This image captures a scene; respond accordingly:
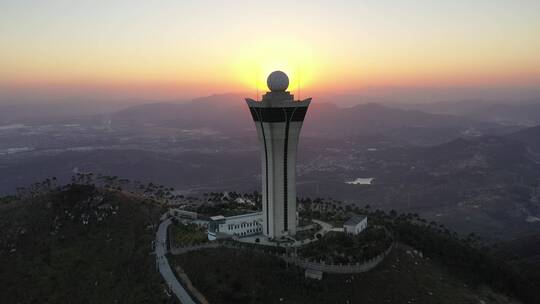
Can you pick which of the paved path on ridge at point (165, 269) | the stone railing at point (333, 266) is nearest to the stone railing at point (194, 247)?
the paved path on ridge at point (165, 269)

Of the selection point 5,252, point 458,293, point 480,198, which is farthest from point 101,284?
point 480,198

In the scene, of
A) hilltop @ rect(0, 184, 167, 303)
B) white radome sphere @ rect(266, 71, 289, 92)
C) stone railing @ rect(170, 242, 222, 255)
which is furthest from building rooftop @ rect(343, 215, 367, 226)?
hilltop @ rect(0, 184, 167, 303)

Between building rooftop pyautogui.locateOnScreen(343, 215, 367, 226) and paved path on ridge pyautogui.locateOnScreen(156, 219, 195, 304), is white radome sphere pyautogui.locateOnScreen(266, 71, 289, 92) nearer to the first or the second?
building rooftop pyautogui.locateOnScreen(343, 215, 367, 226)

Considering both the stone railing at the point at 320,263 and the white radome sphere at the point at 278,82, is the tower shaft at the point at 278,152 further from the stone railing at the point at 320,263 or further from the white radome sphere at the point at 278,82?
the stone railing at the point at 320,263

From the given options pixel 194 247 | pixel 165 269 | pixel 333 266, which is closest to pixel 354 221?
pixel 333 266

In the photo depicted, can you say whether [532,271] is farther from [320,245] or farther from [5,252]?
[5,252]

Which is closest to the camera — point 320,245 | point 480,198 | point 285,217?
point 320,245
